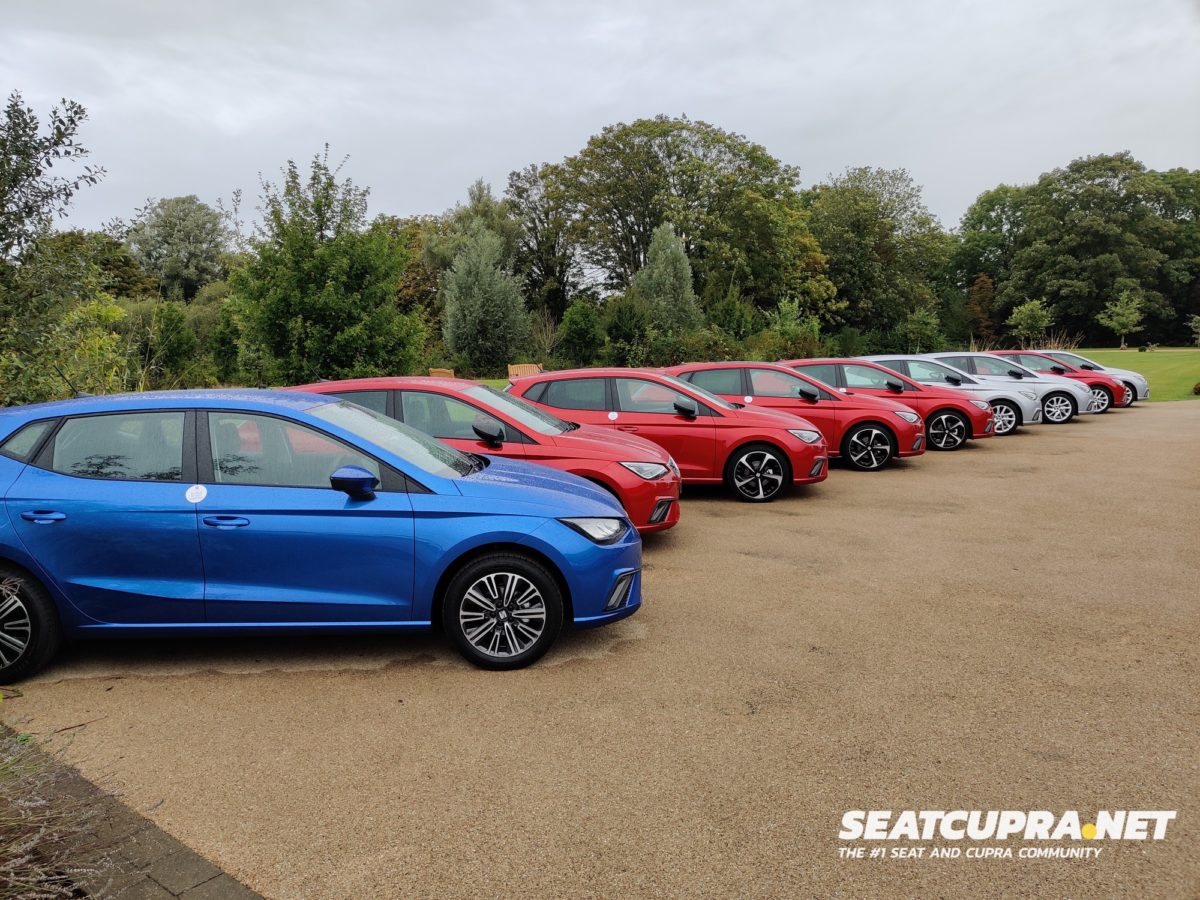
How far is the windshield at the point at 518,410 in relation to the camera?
7.18 meters

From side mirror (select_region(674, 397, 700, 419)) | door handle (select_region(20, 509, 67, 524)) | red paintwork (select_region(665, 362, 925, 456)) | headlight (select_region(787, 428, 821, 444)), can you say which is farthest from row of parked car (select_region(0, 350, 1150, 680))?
red paintwork (select_region(665, 362, 925, 456))

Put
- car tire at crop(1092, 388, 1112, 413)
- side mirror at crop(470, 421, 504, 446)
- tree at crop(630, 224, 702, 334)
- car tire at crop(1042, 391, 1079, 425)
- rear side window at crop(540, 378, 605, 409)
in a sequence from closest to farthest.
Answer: side mirror at crop(470, 421, 504, 446) → rear side window at crop(540, 378, 605, 409) → car tire at crop(1042, 391, 1079, 425) → car tire at crop(1092, 388, 1112, 413) → tree at crop(630, 224, 702, 334)

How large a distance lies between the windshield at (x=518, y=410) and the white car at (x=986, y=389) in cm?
920

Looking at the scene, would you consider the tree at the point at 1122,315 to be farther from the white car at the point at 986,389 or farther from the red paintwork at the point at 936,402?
the red paintwork at the point at 936,402

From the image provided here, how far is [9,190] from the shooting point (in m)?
7.10

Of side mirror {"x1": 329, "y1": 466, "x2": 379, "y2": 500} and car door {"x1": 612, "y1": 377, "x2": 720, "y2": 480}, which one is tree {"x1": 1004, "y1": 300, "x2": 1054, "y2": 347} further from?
side mirror {"x1": 329, "y1": 466, "x2": 379, "y2": 500}

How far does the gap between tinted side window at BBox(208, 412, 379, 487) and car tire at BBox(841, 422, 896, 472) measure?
30.0ft

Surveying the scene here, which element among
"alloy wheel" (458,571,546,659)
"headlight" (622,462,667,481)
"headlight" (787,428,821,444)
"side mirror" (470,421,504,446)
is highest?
"side mirror" (470,421,504,446)

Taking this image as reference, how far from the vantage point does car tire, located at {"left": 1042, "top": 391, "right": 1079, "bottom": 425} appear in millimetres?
18625

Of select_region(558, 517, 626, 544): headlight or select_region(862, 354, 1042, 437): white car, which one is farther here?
select_region(862, 354, 1042, 437): white car

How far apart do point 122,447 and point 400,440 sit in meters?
1.56

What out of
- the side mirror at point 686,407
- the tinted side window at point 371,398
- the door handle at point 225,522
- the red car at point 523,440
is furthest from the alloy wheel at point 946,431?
the door handle at point 225,522

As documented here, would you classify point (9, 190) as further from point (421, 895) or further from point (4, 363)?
point (421, 895)

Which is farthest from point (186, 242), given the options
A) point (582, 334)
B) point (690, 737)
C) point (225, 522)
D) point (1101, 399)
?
point (690, 737)
